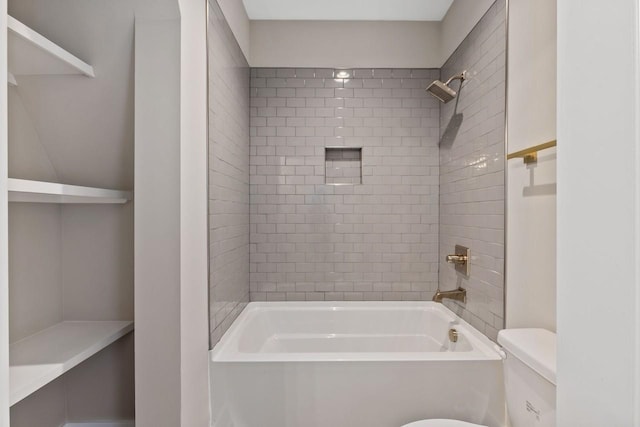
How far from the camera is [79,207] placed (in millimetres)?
1877

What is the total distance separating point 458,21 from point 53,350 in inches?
106

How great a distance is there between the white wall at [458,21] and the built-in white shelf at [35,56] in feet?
6.23

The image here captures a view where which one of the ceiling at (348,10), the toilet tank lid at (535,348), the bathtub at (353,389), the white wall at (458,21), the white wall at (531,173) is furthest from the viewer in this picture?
the ceiling at (348,10)

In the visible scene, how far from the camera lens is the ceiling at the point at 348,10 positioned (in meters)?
2.64

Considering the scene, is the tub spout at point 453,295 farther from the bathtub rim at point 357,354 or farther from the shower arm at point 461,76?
the shower arm at point 461,76

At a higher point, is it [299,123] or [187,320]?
[299,123]

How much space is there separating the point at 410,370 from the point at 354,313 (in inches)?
39.1

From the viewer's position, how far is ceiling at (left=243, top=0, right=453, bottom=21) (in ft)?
8.66

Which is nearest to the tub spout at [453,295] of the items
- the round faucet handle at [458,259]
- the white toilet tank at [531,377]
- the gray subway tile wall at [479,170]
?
the gray subway tile wall at [479,170]

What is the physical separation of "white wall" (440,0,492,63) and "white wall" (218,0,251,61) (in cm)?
136

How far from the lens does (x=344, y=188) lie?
298 cm

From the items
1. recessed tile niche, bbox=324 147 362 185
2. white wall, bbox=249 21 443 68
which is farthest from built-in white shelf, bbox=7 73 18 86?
recessed tile niche, bbox=324 147 362 185
